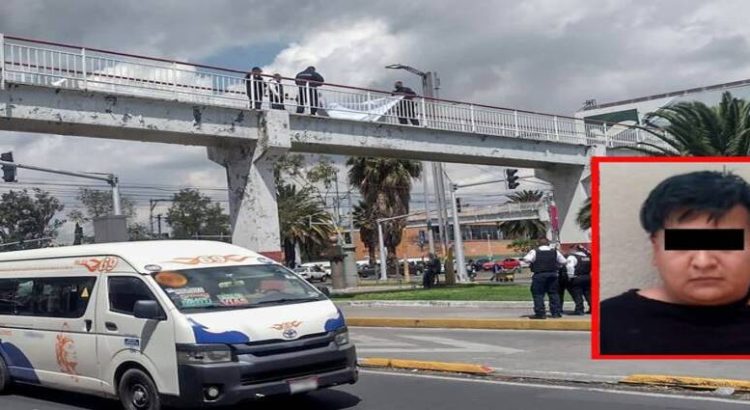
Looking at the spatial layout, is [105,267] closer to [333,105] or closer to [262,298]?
[262,298]

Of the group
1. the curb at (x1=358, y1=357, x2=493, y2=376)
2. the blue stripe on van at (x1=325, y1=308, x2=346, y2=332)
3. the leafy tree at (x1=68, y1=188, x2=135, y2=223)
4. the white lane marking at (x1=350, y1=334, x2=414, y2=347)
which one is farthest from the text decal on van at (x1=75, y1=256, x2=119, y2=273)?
the leafy tree at (x1=68, y1=188, x2=135, y2=223)

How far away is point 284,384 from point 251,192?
1367 cm

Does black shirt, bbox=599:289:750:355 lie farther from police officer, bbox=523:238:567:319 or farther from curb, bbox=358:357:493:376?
police officer, bbox=523:238:567:319

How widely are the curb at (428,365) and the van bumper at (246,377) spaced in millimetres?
3094

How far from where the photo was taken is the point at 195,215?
185 ft

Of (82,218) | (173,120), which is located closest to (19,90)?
(173,120)

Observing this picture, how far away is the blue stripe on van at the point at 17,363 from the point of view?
9367mm

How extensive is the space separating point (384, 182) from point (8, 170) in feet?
100

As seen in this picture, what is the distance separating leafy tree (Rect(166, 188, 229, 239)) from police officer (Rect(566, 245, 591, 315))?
40304 mm

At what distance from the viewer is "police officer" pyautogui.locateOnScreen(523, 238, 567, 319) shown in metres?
14.9

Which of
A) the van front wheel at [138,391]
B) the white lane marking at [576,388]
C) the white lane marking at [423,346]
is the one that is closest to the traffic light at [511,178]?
the white lane marking at [423,346]

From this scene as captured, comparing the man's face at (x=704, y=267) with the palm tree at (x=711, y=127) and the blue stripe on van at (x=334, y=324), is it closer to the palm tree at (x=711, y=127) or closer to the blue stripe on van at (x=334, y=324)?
the blue stripe on van at (x=334, y=324)

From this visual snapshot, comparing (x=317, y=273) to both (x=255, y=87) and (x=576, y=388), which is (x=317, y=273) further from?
(x=576, y=388)

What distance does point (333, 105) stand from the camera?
2194 centimetres
